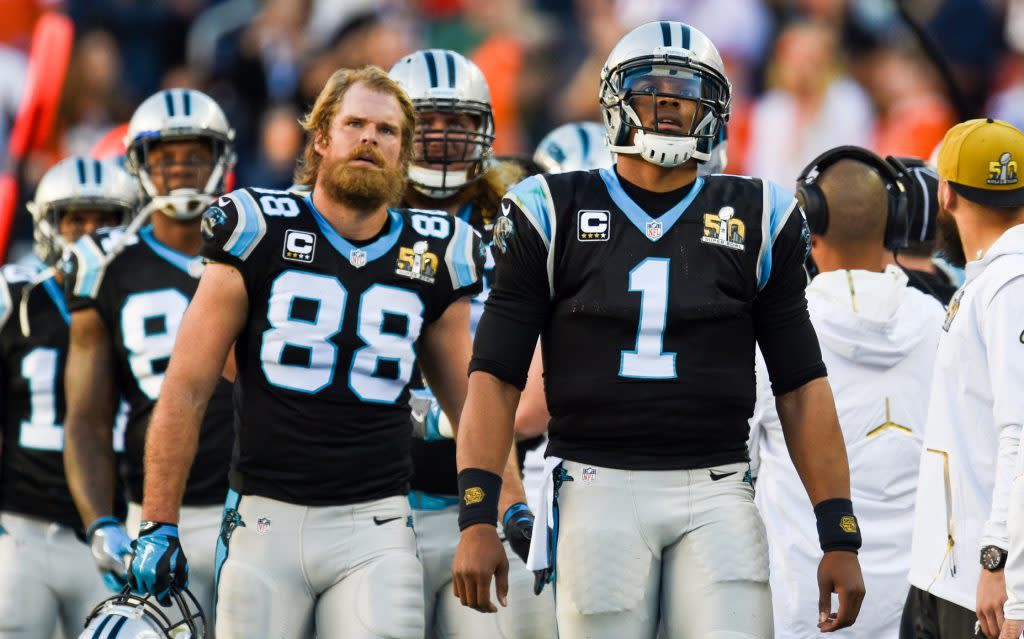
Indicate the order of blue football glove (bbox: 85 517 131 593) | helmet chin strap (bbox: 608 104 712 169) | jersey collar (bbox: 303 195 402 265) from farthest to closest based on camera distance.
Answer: blue football glove (bbox: 85 517 131 593), jersey collar (bbox: 303 195 402 265), helmet chin strap (bbox: 608 104 712 169)

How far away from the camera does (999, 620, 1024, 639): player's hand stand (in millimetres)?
3311

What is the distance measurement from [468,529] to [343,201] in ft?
4.00

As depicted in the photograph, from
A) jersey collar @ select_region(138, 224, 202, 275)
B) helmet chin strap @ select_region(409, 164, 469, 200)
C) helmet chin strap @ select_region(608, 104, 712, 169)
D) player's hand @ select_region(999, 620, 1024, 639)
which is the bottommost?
player's hand @ select_region(999, 620, 1024, 639)

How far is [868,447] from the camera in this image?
467cm

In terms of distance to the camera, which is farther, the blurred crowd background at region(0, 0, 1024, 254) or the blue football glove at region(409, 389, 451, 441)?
the blurred crowd background at region(0, 0, 1024, 254)

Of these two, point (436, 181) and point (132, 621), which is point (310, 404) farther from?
point (436, 181)

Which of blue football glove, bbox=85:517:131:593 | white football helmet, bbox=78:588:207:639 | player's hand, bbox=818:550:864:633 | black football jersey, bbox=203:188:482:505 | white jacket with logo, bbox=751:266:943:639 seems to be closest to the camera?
player's hand, bbox=818:550:864:633

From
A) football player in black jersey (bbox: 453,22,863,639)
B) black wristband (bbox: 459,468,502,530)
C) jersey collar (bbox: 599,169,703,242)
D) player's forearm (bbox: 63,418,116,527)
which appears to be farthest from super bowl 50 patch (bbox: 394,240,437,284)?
player's forearm (bbox: 63,418,116,527)

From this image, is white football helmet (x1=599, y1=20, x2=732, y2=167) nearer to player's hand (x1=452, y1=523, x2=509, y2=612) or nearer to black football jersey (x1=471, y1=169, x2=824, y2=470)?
black football jersey (x1=471, y1=169, x2=824, y2=470)

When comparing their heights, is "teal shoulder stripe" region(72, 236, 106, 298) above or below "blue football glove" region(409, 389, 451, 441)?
above

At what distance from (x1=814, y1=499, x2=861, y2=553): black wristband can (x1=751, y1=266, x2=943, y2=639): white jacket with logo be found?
0.90 meters

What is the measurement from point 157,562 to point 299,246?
918 mm

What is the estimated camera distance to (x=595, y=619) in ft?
11.7

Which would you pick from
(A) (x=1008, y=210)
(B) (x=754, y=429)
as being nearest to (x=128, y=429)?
(B) (x=754, y=429)
